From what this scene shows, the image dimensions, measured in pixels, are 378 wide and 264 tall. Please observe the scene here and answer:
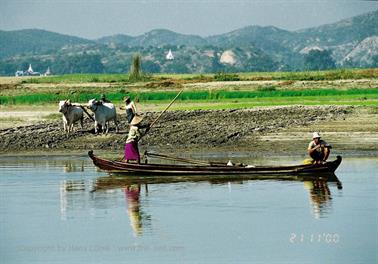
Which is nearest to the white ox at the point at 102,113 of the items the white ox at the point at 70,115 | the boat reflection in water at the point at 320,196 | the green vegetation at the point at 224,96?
the white ox at the point at 70,115

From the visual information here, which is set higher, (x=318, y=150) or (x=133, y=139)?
(x=133, y=139)

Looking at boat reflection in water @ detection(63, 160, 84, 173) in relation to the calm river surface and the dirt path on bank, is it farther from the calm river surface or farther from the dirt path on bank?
the dirt path on bank

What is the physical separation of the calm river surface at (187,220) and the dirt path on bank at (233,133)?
249 inches

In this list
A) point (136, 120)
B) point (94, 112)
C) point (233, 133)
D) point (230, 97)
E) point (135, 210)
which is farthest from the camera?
point (230, 97)

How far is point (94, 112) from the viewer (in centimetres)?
3625

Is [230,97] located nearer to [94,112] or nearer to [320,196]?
[94,112]

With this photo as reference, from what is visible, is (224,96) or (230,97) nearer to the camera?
(230,97)

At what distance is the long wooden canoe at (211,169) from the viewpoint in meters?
27.2

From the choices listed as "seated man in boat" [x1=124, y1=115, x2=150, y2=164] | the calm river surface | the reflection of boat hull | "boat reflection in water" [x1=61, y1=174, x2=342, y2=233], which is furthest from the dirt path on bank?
"seated man in boat" [x1=124, y1=115, x2=150, y2=164]

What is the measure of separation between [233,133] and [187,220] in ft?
53.3

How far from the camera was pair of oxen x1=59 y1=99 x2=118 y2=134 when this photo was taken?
36.1 meters

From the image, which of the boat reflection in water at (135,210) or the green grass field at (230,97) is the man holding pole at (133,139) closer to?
the boat reflection in water at (135,210)

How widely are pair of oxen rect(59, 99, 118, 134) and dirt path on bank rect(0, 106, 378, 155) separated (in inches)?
15.8

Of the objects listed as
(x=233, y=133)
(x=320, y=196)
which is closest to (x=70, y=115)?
(x=233, y=133)
